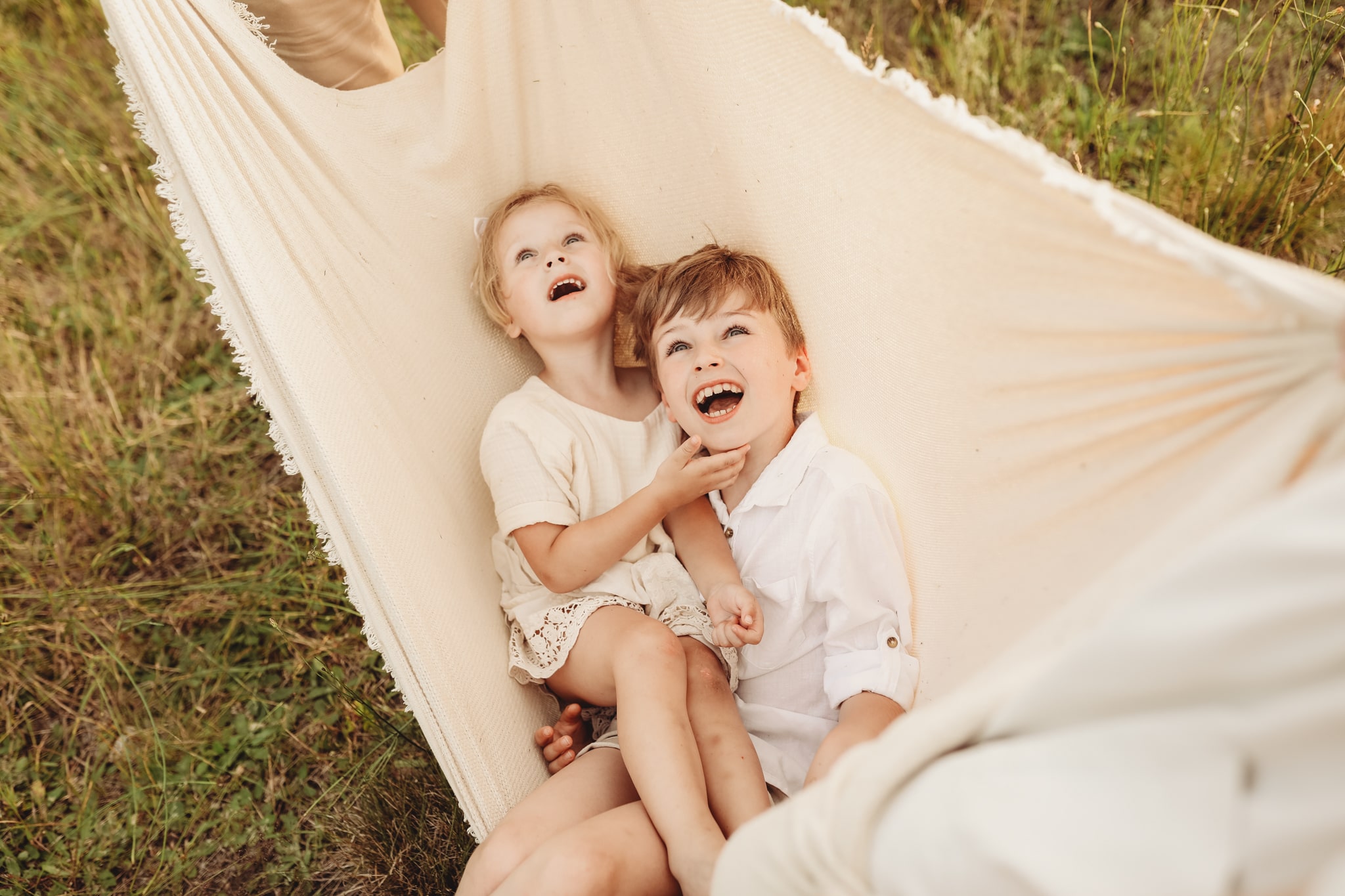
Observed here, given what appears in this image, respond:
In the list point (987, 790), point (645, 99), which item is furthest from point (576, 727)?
point (645, 99)

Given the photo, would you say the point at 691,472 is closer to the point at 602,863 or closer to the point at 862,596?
the point at 862,596

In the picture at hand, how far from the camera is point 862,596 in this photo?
117 cm

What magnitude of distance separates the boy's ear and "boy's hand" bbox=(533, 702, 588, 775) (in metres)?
0.51

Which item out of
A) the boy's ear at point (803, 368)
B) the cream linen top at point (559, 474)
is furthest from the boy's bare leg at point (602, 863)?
the boy's ear at point (803, 368)

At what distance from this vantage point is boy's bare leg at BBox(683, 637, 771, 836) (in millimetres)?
1093

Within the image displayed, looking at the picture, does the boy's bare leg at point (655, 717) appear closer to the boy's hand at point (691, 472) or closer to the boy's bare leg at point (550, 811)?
the boy's bare leg at point (550, 811)

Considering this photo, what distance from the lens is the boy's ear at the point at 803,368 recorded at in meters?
1.32

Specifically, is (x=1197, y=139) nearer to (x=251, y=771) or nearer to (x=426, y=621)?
(x=426, y=621)

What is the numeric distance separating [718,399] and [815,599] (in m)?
0.28

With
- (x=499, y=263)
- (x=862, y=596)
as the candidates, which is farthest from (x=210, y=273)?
(x=862, y=596)

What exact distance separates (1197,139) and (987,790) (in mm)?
1595

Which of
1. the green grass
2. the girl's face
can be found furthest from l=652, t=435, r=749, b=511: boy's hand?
the green grass

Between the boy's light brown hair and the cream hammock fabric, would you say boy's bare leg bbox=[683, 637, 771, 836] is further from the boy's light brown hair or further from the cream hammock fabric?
the boy's light brown hair

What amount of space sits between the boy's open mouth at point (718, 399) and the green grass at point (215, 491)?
24.8 inches
